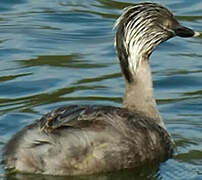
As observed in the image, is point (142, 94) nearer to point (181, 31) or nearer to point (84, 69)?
point (181, 31)

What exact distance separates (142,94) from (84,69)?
3.30m

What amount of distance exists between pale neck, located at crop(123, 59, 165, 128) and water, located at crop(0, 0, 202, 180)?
522 mm

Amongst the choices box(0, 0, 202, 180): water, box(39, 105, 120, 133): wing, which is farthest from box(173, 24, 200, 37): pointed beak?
box(39, 105, 120, 133): wing

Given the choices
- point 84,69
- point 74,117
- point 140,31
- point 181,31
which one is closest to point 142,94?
point 140,31

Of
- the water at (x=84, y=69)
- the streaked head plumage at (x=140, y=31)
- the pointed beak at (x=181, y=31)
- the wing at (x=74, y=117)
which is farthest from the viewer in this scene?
the water at (x=84, y=69)

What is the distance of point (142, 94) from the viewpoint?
13.2 m

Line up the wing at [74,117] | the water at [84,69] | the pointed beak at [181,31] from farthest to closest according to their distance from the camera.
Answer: the water at [84,69] → the pointed beak at [181,31] → the wing at [74,117]

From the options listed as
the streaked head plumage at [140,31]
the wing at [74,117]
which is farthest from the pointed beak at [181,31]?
the wing at [74,117]

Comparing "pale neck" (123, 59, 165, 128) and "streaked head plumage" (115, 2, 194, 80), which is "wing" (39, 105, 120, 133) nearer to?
"pale neck" (123, 59, 165, 128)

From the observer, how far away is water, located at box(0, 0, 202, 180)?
1383 centimetres

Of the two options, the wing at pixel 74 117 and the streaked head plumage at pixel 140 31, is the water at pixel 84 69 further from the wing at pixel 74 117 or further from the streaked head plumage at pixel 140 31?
the streaked head plumage at pixel 140 31

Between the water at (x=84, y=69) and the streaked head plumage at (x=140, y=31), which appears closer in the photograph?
the streaked head plumage at (x=140, y=31)

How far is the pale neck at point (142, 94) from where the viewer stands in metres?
13.2

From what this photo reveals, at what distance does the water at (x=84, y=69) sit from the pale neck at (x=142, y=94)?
0.52 meters
